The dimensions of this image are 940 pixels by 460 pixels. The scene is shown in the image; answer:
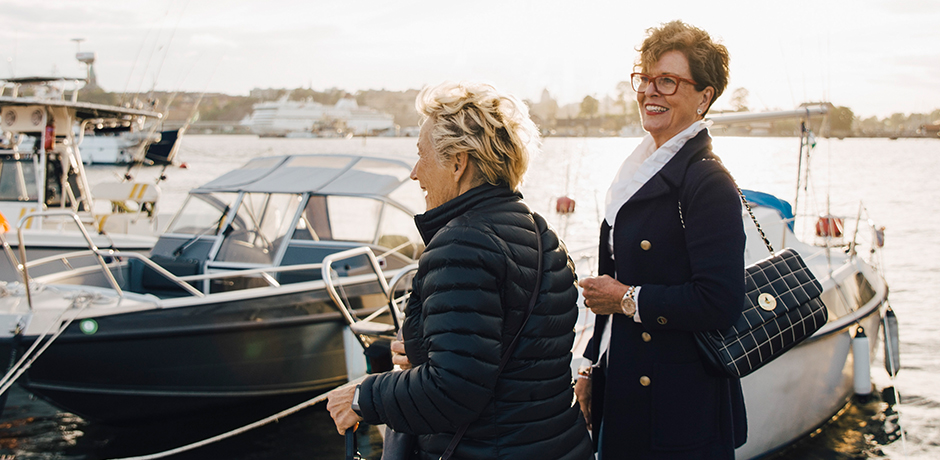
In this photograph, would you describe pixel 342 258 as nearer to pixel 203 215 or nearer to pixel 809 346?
pixel 203 215

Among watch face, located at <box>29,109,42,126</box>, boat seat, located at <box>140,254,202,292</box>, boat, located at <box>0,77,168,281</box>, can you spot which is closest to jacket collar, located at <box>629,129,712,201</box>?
boat seat, located at <box>140,254,202,292</box>

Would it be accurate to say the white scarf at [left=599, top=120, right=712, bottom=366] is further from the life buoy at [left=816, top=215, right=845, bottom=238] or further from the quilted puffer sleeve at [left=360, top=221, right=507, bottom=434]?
the life buoy at [left=816, top=215, right=845, bottom=238]

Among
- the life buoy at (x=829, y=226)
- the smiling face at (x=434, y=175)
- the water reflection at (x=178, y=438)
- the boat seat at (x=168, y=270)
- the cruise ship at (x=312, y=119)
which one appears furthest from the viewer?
the cruise ship at (x=312, y=119)

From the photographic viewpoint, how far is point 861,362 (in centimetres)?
564

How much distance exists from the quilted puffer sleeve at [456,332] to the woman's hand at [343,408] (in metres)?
0.20

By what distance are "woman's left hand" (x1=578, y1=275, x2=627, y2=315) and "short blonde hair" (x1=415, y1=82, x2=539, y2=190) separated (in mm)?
504

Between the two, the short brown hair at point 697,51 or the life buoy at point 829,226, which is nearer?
the short brown hair at point 697,51

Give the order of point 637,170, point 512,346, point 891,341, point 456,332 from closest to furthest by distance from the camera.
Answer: point 456,332
point 512,346
point 637,170
point 891,341

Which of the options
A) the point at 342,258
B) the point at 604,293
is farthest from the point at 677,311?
the point at 342,258

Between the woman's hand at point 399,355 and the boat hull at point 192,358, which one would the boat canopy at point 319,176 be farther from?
the woman's hand at point 399,355

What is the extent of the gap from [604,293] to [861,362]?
15.3ft

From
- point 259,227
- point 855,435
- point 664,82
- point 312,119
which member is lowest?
point 855,435

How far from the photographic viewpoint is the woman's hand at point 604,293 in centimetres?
206

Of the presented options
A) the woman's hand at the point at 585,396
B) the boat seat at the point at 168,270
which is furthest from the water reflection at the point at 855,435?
the boat seat at the point at 168,270
